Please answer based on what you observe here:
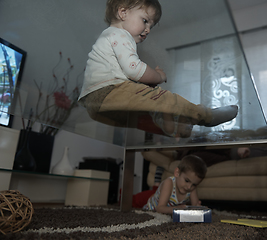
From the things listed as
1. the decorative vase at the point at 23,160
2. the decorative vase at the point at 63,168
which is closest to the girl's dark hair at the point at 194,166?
the decorative vase at the point at 63,168

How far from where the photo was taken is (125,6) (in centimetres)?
50

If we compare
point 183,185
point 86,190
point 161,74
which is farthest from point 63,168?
point 161,74

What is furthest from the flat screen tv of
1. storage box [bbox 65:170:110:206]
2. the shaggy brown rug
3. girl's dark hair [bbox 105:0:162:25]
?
storage box [bbox 65:170:110:206]

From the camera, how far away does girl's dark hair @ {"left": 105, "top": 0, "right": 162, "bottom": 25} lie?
492 mm

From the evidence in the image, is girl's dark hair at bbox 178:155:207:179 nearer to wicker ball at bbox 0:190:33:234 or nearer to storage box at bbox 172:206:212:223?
storage box at bbox 172:206:212:223

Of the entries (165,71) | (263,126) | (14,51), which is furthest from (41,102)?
(263,126)

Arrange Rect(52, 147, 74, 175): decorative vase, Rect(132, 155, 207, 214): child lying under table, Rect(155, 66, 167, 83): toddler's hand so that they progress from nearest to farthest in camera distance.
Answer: Rect(155, 66, 167, 83): toddler's hand
Rect(132, 155, 207, 214): child lying under table
Rect(52, 147, 74, 175): decorative vase

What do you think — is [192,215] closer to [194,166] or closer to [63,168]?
[194,166]

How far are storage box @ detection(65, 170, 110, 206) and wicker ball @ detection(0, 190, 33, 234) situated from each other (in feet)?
3.62

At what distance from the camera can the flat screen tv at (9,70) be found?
0.58m

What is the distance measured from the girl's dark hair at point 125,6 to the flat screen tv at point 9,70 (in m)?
0.24

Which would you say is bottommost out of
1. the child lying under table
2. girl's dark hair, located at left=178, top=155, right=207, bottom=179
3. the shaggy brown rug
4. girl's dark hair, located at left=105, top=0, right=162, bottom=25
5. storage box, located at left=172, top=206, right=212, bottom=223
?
the shaggy brown rug

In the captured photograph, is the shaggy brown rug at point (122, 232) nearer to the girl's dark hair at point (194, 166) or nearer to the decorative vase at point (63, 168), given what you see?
the girl's dark hair at point (194, 166)

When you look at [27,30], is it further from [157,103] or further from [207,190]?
[207,190]
